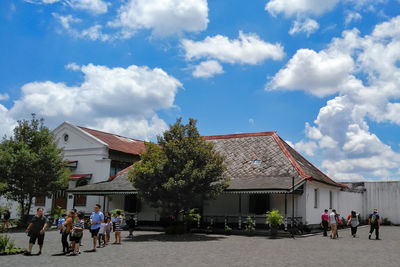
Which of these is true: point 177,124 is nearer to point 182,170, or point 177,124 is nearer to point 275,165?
point 182,170

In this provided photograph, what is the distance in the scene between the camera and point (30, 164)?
24.4m

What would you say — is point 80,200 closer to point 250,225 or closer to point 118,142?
point 118,142

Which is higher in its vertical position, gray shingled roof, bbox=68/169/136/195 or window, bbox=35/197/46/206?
gray shingled roof, bbox=68/169/136/195

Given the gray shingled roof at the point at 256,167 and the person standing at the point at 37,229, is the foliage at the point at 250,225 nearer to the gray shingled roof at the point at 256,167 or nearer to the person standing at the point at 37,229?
the gray shingled roof at the point at 256,167

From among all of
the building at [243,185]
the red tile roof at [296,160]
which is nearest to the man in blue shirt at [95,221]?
the building at [243,185]

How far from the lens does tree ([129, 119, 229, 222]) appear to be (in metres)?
19.4

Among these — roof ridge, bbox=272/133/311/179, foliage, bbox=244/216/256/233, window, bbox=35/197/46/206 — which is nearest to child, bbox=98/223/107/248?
foliage, bbox=244/216/256/233

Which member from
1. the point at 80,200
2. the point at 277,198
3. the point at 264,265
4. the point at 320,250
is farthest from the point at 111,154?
the point at 264,265

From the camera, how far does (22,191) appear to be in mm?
24766

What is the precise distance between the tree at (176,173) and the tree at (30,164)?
812 cm

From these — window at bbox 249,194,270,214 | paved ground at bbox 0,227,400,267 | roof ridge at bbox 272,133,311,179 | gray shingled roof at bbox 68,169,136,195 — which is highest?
roof ridge at bbox 272,133,311,179

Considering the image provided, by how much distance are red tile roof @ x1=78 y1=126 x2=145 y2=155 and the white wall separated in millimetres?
19636

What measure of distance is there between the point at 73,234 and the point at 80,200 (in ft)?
63.0

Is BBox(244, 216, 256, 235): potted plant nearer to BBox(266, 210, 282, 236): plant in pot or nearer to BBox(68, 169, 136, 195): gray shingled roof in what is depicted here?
BBox(266, 210, 282, 236): plant in pot
